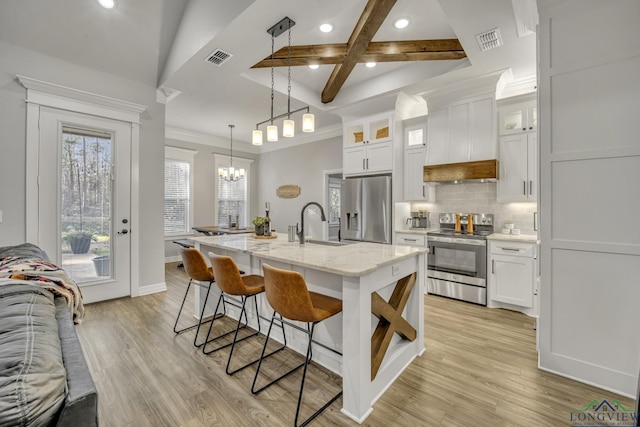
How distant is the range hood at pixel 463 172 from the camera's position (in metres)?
3.72

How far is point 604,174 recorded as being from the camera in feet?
6.42

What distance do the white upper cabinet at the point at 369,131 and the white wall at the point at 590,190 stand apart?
2502 millimetres

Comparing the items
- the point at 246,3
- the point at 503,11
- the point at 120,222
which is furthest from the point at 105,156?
the point at 503,11

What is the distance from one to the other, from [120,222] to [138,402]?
8.83 feet

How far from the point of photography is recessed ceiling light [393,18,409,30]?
10.0 feet

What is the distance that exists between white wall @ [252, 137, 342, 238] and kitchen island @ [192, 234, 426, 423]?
3.69 meters

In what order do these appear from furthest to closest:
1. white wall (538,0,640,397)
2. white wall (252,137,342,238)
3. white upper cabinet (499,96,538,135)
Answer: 1. white wall (252,137,342,238)
2. white upper cabinet (499,96,538,135)
3. white wall (538,0,640,397)

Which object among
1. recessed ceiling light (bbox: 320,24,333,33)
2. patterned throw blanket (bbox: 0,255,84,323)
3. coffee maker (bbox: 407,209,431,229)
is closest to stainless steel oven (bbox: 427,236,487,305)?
coffee maker (bbox: 407,209,431,229)

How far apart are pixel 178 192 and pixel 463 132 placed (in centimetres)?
587

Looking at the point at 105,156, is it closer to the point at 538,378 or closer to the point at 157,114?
the point at 157,114

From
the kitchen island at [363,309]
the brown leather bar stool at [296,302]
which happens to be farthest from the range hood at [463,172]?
the brown leather bar stool at [296,302]

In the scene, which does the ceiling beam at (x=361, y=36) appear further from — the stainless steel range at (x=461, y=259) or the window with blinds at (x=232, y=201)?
the window with blinds at (x=232, y=201)

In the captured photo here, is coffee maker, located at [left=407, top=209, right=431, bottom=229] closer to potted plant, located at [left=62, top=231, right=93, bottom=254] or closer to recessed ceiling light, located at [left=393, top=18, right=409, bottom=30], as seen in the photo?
recessed ceiling light, located at [left=393, top=18, right=409, bottom=30]

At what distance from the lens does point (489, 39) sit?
113 inches
